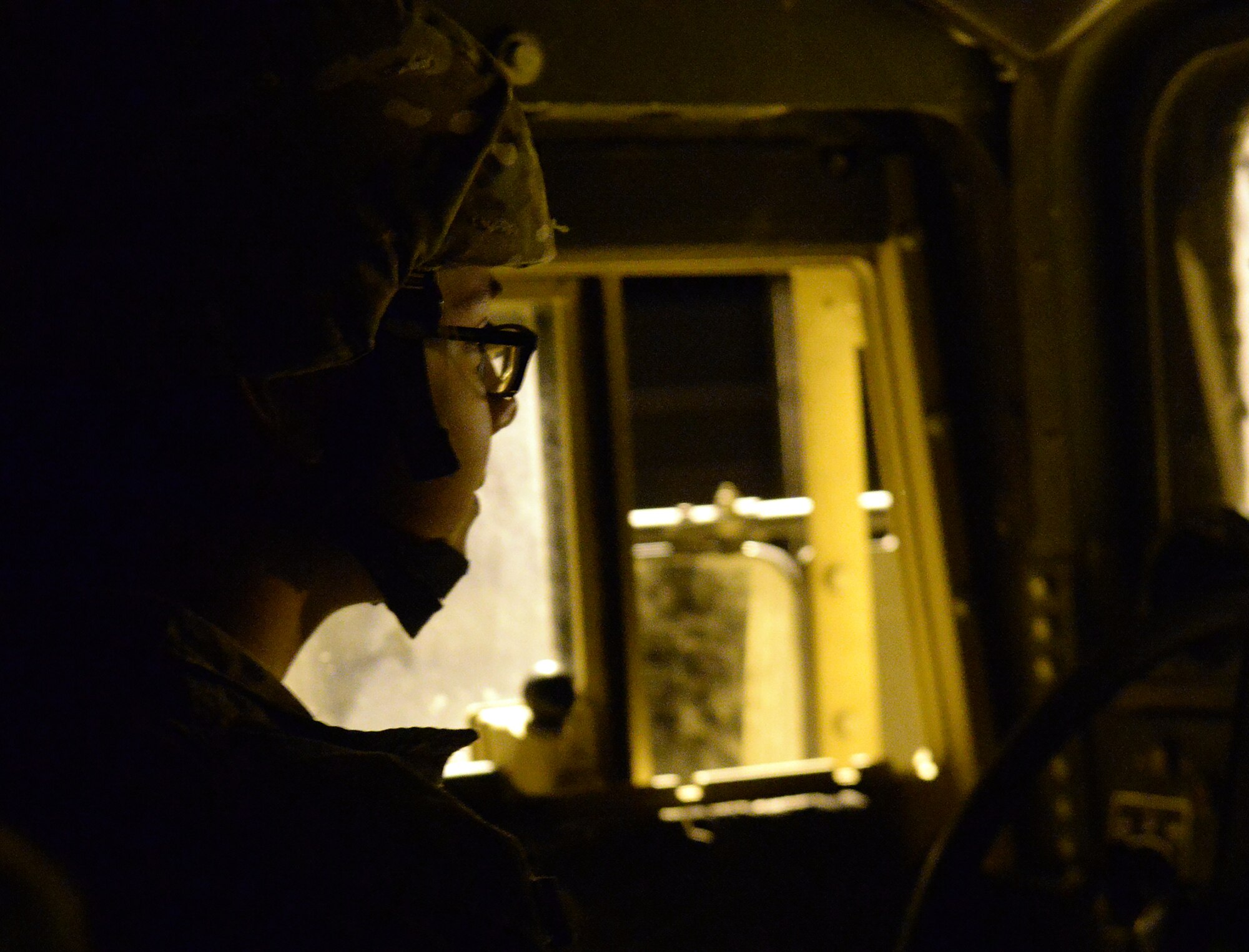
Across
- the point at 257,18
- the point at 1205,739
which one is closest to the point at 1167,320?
the point at 1205,739

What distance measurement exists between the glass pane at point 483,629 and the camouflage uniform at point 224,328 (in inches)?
42.4

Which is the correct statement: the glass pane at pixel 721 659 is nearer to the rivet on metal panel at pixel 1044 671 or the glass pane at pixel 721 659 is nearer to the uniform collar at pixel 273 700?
the rivet on metal panel at pixel 1044 671

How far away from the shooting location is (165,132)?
0.89 metres

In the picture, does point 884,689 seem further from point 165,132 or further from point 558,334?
point 165,132

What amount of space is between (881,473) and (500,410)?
135 centimetres

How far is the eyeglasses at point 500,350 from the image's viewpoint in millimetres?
1067

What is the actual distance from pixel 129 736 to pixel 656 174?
1601 millimetres

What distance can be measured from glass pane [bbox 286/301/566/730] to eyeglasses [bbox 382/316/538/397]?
1011 millimetres

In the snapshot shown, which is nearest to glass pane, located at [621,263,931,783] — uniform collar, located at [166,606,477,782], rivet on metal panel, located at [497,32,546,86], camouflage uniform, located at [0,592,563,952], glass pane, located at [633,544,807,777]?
glass pane, located at [633,544,807,777]

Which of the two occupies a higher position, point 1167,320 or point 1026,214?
point 1026,214

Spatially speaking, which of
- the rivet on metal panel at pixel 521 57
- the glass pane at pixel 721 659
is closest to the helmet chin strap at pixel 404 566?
the rivet on metal panel at pixel 521 57

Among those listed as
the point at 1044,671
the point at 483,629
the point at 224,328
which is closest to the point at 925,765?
the point at 1044,671

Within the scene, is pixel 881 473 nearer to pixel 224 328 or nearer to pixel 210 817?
pixel 224 328

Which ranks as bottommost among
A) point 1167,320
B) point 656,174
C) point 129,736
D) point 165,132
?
point 129,736
